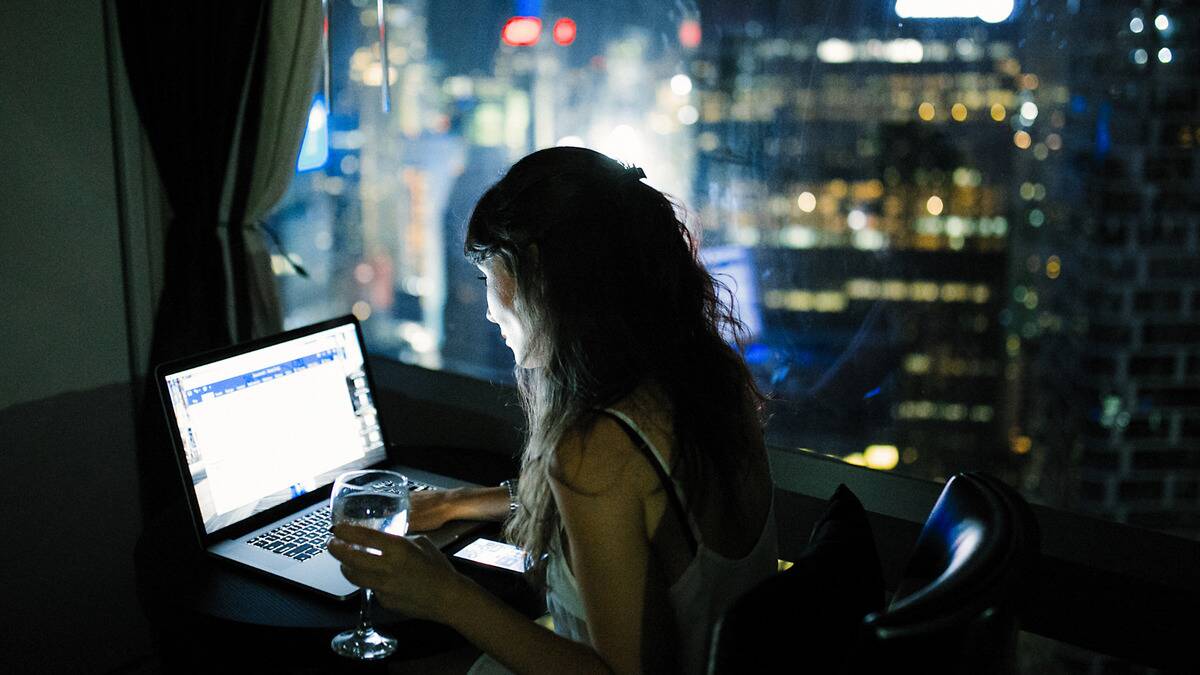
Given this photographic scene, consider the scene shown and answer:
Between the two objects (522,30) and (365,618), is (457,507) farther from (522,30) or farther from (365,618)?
(522,30)

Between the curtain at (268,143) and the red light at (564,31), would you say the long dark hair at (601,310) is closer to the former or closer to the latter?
the curtain at (268,143)

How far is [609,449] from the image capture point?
0.95 metres

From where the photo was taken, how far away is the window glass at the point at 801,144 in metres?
2.11

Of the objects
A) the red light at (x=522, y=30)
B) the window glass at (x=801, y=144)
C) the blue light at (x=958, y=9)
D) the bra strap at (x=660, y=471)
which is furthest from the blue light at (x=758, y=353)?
the bra strap at (x=660, y=471)

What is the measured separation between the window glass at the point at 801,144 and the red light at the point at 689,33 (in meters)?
0.01

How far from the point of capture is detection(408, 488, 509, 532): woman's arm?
1.39 meters

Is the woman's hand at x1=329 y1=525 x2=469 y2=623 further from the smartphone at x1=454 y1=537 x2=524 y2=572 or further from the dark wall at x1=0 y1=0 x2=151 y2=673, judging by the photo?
the dark wall at x1=0 y1=0 x2=151 y2=673

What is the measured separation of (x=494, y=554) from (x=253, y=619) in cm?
35

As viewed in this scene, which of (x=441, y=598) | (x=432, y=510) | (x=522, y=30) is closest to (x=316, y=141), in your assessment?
(x=522, y=30)

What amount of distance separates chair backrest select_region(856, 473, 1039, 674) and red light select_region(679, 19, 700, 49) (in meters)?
1.89

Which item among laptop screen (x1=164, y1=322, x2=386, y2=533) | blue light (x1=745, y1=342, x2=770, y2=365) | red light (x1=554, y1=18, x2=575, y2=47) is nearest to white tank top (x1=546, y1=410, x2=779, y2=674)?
laptop screen (x1=164, y1=322, x2=386, y2=533)

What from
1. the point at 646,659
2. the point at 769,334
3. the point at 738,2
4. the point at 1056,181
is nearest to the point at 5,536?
the point at 646,659

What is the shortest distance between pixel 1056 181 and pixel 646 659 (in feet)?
10.5

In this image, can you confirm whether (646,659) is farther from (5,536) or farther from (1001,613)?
(5,536)
